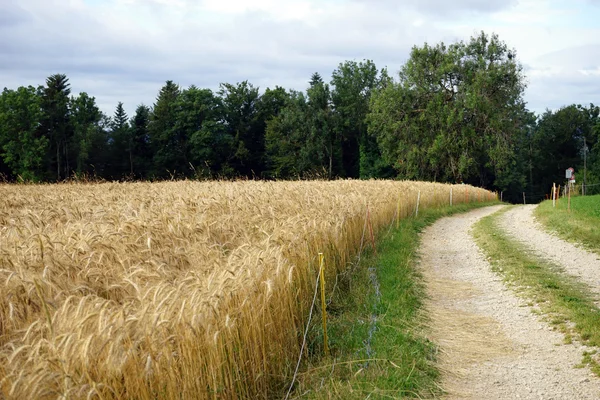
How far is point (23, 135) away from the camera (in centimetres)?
6494

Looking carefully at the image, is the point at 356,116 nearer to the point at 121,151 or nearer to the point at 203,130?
the point at 203,130

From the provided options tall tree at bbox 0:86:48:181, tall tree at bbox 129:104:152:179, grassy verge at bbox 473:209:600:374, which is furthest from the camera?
tall tree at bbox 129:104:152:179

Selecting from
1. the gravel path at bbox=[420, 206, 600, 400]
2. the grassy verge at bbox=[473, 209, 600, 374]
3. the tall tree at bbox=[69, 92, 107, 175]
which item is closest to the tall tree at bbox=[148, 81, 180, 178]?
the tall tree at bbox=[69, 92, 107, 175]

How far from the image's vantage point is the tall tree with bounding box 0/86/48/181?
212ft

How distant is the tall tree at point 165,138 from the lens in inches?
2724

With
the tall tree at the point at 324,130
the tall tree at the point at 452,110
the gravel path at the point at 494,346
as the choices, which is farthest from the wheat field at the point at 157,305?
the tall tree at the point at 324,130

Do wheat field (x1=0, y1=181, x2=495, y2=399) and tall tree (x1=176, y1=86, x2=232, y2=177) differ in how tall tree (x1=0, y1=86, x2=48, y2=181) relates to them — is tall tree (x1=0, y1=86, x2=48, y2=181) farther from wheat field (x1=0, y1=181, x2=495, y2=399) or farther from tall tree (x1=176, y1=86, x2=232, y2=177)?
wheat field (x1=0, y1=181, x2=495, y2=399)

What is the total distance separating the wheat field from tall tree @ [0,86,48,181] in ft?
196

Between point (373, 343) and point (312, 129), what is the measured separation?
62.7 meters

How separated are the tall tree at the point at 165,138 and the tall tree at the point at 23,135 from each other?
11.9 metres

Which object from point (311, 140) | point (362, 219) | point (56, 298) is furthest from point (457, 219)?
point (311, 140)

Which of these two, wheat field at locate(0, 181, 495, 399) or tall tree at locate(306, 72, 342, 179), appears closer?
wheat field at locate(0, 181, 495, 399)

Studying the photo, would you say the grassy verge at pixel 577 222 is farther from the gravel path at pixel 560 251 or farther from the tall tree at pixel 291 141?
the tall tree at pixel 291 141

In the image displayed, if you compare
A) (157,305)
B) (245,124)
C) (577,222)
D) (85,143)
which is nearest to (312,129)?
(245,124)
